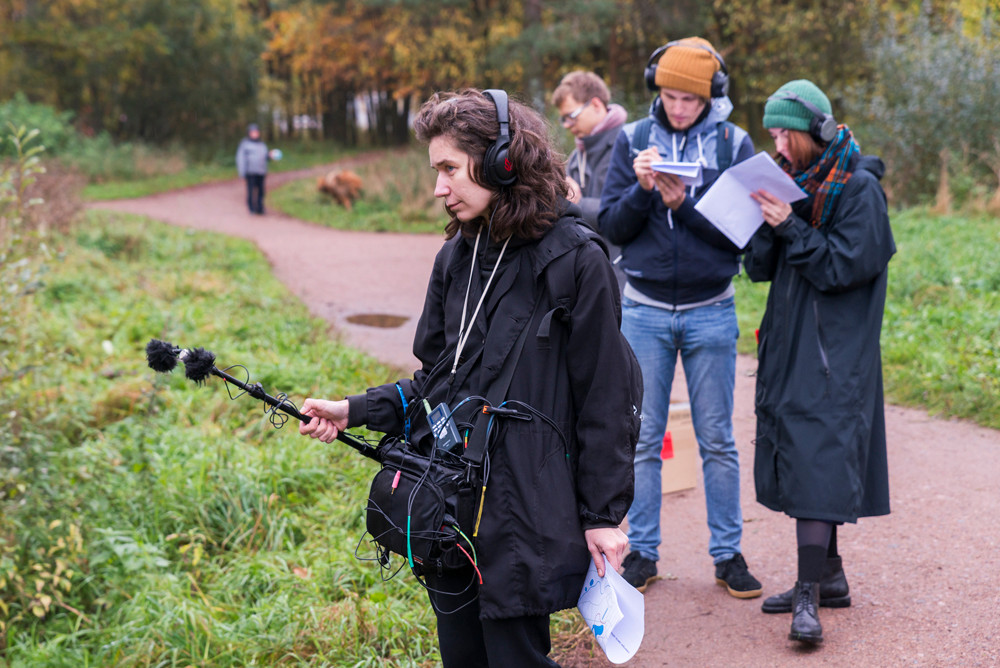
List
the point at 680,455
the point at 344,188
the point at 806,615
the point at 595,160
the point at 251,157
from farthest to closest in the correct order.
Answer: the point at 344,188
the point at 251,157
the point at 595,160
the point at 680,455
the point at 806,615

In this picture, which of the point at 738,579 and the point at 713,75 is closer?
the point at 713,75

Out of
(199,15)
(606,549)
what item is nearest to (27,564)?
(606,549)

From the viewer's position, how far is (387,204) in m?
19.2

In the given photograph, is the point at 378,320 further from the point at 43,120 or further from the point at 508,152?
the point at 43,120

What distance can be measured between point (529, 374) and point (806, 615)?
178cm

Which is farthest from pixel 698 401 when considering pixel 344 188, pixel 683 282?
pixel 344 188

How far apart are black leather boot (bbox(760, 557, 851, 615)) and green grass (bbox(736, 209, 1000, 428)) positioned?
2831 millimetres

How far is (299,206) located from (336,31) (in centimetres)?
1257

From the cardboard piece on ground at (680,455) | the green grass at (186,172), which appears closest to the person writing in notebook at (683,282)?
the cardboard piece on ground at (680,455)

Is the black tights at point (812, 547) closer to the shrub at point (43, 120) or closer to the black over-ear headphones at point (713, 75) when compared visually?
the black over-ear headphones at point (713, 75)

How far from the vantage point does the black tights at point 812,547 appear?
3.46m

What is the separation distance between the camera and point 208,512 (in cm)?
531

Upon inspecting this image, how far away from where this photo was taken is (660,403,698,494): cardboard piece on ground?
480cm

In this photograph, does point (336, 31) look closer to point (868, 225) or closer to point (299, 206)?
point (299, 206)
